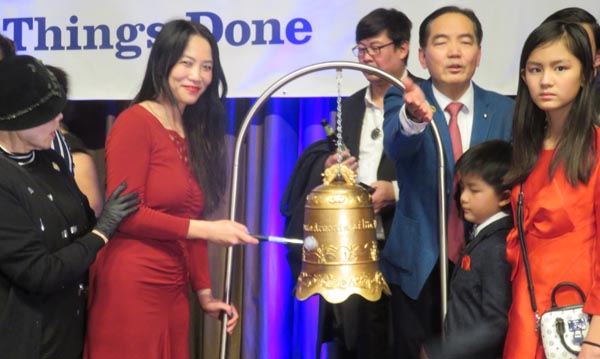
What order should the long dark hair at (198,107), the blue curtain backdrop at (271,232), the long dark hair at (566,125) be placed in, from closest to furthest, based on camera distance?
the long dark hair at (566,125) → the long dark hair at (198,107) → the blue curtain backdrop at (271,232)

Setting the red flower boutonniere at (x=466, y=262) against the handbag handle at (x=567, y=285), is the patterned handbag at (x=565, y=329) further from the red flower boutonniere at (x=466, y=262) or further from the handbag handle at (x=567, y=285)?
→ the red flower boutonniere at (x=466, y=262)

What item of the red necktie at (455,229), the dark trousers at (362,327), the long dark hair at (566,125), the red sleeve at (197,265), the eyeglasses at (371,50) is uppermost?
the eyeglasses at (371,50)

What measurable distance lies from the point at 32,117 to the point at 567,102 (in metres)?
1.48

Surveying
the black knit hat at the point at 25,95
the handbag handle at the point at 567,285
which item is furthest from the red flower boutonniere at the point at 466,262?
the black knit hat at the point at 25,95

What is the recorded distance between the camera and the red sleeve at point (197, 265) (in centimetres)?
313

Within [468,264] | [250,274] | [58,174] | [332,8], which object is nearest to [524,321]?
[468,264]

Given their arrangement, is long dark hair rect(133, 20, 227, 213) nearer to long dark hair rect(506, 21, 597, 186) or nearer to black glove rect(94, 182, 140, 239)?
black glove rect(94, 182, 140, 239)

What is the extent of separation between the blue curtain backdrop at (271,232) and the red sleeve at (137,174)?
1.42 metres

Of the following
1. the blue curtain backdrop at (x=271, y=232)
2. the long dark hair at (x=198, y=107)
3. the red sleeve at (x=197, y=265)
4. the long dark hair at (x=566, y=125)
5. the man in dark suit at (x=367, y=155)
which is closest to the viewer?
the long dark hair at (x=566, y=125)

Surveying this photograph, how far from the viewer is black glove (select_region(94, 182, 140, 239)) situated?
2.75 metres

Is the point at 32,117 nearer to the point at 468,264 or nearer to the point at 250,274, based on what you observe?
the point at 468,264

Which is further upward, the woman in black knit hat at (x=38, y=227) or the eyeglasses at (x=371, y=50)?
the eyeglasses at (x=371, y=50)

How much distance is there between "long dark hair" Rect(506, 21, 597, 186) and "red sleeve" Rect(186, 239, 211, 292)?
43.7 inches

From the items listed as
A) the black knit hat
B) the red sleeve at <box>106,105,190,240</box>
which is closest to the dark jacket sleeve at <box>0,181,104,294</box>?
the black knit hat
